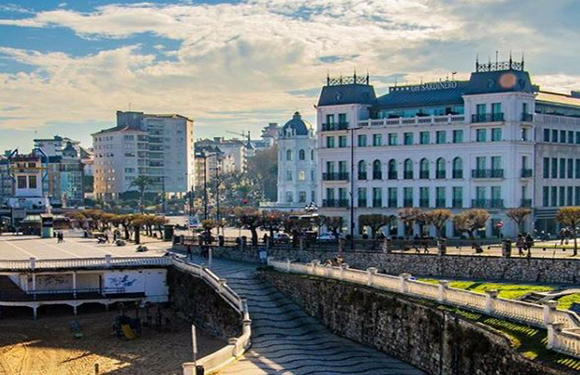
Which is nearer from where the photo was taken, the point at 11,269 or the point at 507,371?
the point at 507,371

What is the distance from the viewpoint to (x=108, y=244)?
76438 millimetres

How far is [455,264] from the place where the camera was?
156 ft

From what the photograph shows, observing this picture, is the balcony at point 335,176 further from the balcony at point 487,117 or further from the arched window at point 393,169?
the balcony at point 487,117

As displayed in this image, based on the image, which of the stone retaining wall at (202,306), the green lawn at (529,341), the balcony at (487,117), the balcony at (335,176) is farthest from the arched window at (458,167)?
the green lawn at (529,341)

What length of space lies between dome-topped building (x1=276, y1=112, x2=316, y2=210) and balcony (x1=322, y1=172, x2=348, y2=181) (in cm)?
3275

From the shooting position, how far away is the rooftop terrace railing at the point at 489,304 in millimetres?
23484

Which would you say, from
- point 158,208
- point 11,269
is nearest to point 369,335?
point 11,269

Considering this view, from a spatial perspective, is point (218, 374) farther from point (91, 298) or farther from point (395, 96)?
point (395, 96)

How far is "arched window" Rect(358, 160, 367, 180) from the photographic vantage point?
241 feet

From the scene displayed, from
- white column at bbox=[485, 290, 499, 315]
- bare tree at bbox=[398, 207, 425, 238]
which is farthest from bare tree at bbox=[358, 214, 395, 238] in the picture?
white column at bbox=[485, 290, 499, 315]

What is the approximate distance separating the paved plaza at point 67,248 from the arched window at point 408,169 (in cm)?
2125

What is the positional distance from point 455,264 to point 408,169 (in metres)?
24.1

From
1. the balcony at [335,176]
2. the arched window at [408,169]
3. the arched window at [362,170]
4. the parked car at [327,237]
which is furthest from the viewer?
the balcony at [335,176]

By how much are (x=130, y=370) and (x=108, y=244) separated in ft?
128
